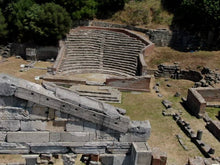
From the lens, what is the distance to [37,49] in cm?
2353

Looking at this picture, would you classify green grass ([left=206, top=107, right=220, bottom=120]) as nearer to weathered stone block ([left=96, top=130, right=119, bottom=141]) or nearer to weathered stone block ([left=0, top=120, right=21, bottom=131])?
weathered stone block ([left=96, top=130, right=119, bottom=141])

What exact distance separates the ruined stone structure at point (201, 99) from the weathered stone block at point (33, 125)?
9.48m

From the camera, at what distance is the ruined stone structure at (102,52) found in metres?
21.5

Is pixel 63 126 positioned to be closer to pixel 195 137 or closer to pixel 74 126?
pixel 74 126

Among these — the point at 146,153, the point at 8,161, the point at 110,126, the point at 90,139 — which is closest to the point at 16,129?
the point at 8,161

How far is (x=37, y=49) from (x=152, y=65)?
994 cm

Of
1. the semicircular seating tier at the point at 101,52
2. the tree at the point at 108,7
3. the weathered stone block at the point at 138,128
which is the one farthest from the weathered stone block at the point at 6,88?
the tree at the point at 108,7

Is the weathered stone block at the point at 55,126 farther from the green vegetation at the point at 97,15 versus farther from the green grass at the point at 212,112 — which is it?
the green vegetation at the point at 97,15

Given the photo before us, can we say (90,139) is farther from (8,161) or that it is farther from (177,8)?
(177,8)

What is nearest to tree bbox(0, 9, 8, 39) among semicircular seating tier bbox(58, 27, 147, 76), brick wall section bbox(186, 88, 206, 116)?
semicircular seating tier bbox(58, 27, 147, 76)

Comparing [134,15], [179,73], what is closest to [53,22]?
[134,15]

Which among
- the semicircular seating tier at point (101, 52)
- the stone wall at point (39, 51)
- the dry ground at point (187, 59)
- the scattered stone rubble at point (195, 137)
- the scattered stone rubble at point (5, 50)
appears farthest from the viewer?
the scattered stone rubble at point (5, 50)

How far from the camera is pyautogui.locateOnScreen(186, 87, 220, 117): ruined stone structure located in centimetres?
1516

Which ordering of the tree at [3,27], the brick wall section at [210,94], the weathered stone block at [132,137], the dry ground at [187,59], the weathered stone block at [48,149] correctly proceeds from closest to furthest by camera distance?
the weathered stone block at [48,149], the weathered stone block at [132,137], the brick wall section at [210,94], the dry ground at [187,59], the tree at [3,27]
